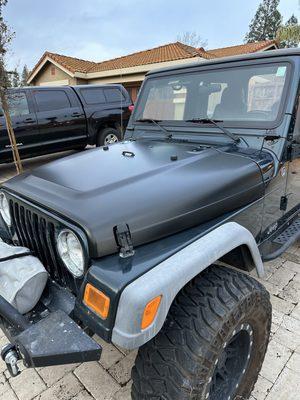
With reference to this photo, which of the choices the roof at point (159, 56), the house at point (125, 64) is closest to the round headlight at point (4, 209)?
the house at point (125, 64)

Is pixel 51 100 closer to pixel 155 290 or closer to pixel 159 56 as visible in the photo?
pixel 155 290

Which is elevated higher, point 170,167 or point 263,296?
point 170,167

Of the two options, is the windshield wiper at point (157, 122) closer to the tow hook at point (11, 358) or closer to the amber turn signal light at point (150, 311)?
the amber turn signal light at point (150, 311)

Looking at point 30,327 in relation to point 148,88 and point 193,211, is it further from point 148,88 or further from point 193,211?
point 148,88

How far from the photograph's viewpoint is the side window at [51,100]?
7254 millimetres

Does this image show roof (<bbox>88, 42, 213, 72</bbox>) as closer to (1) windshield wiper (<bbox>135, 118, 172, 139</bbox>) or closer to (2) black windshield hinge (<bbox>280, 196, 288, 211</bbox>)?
(1) windshield wiper (<bbox>135, 118, 172, 139</bbox>)

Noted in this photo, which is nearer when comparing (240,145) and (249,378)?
(249,378)

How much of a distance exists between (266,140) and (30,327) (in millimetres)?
1826

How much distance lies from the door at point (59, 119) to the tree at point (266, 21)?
3972 cm

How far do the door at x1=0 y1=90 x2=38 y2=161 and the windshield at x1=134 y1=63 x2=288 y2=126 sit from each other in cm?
480

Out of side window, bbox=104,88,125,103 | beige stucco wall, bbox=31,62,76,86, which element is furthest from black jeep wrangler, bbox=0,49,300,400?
beige stucco wall, bbox=31,62,76,86

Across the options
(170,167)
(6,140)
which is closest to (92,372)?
(170,167)

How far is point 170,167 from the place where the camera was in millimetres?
1880

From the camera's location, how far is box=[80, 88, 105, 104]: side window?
8.13 meters
